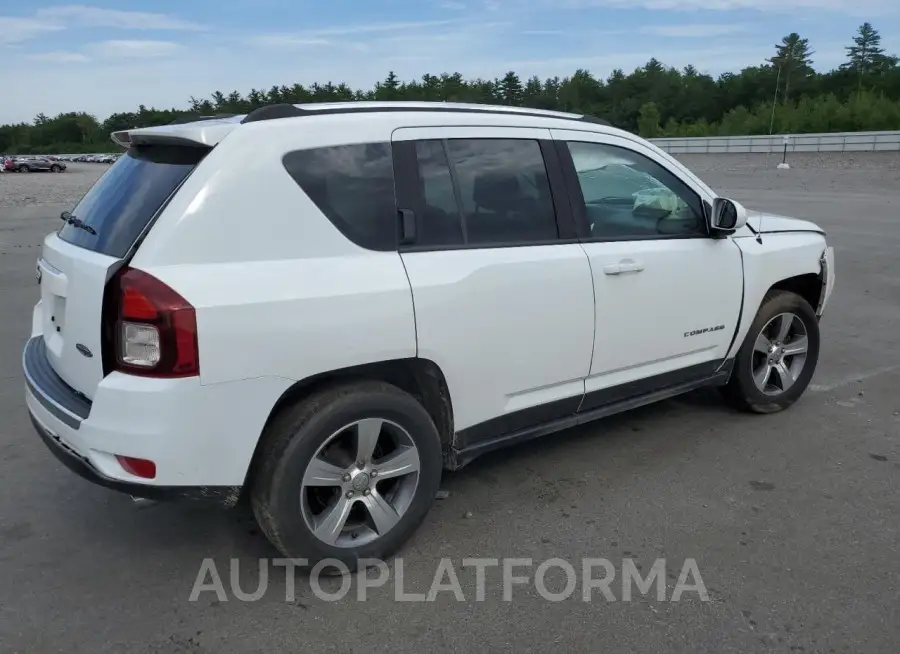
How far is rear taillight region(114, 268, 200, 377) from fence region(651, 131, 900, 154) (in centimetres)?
3898

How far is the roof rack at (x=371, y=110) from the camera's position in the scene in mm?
3100

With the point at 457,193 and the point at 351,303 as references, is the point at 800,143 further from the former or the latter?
the point at 351,303

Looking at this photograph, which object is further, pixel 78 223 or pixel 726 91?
pixel 726 91

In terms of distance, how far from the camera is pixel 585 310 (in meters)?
3.73

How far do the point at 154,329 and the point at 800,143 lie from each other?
50.8 metres

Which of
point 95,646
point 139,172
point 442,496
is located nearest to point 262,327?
point 139,172

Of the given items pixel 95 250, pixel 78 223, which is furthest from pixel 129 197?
pixel 78 223

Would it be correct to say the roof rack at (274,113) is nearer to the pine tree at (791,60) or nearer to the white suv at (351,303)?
the white suv at (351,303)

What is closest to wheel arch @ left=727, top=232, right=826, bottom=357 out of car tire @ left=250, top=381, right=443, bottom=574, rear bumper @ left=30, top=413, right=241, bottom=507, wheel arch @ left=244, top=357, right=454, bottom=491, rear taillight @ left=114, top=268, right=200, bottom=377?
wheel arch @ left=244, top=357, right=454, bottom=491

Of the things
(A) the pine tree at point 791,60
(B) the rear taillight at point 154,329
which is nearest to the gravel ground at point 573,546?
(B) the rear taillight at point 154,329

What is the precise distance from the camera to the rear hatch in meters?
2.87

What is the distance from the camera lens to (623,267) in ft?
12.7

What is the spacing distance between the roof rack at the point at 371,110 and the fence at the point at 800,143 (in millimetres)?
37180

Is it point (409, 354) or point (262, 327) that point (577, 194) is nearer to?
point (409, 354)
